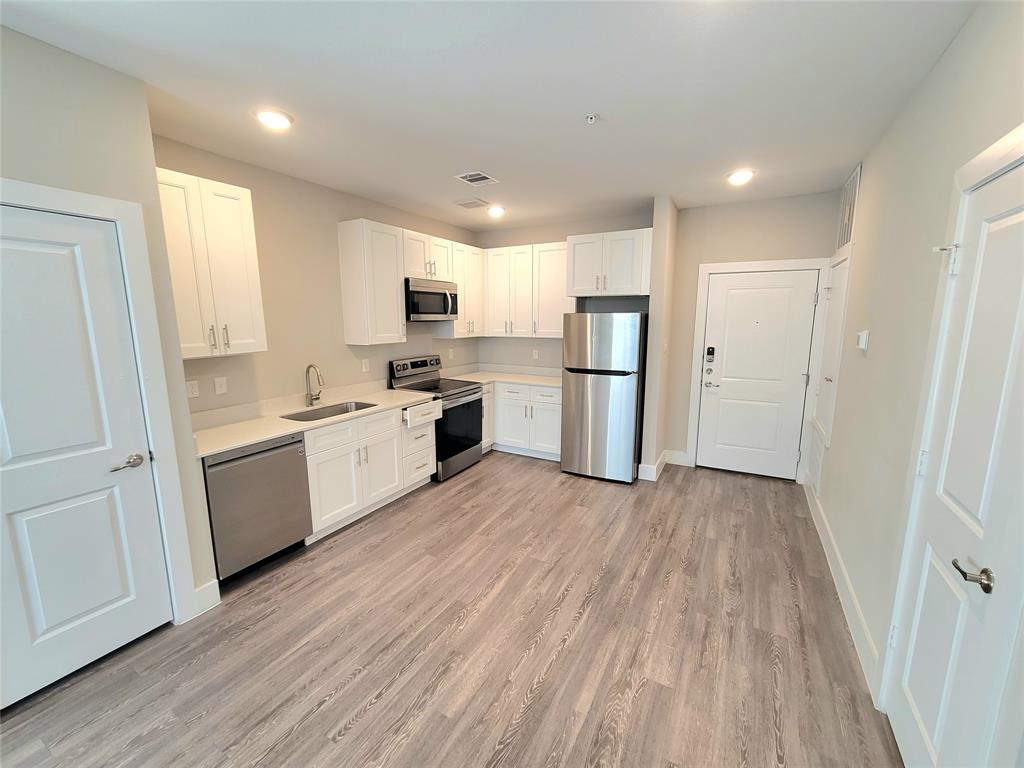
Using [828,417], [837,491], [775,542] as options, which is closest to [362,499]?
[775,542]

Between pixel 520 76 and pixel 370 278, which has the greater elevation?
pixel 520 76

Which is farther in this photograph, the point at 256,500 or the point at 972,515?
the point at 256,500

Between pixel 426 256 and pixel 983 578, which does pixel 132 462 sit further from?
pixel 983 578

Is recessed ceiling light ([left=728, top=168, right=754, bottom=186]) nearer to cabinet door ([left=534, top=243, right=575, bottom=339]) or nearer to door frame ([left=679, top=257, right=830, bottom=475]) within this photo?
door frame ([left=679, top=257, right=830, bottom=475])

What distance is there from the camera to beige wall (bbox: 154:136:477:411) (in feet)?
8.81

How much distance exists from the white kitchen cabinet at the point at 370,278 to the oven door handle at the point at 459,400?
2.56 ft

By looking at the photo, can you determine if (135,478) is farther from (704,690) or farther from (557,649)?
(704,690)

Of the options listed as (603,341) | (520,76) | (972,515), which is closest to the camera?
(972,515)

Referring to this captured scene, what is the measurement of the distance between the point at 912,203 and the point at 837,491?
1768 mm

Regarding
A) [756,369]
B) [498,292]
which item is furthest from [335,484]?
[756,369]

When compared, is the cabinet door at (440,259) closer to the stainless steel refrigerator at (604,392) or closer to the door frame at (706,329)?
the stainless steel refrigerator at (604,392)

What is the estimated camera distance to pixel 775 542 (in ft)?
9.64

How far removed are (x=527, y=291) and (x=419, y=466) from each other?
2316mm

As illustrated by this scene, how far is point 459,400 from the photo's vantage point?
4.13 metres
